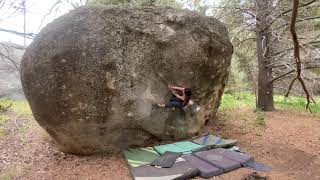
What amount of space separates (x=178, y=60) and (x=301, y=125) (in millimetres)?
3654

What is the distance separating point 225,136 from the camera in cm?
696

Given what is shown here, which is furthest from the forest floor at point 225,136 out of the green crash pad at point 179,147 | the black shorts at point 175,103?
the black shorts at point 175,103

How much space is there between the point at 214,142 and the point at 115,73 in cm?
225

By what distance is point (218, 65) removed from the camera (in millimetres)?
6980

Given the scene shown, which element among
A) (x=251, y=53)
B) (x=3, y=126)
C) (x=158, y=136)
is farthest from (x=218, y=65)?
(x=3, y=126)

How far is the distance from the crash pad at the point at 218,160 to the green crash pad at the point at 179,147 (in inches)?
9.0

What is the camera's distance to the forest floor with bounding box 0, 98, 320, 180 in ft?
17.7

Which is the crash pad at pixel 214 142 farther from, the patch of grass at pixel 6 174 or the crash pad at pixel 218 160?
the patch of grass at pixel 6 174

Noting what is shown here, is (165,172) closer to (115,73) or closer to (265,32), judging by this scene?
(115,73)

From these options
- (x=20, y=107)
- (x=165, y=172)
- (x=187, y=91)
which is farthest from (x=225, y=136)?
(x=20, y=107)

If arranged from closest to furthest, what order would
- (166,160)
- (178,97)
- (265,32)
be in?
1. (166,160)
2. (178,97)
3. (265,32)

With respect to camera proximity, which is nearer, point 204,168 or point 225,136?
point 204,168

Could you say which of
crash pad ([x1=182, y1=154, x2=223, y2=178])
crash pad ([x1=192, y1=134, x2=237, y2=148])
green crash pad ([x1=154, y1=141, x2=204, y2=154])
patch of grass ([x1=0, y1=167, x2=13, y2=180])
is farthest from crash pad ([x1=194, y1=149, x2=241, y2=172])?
patch of grass ([x1=0, y1=167, x2=13, y2=180])

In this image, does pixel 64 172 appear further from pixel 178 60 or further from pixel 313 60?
Answer: pixel 313 60
